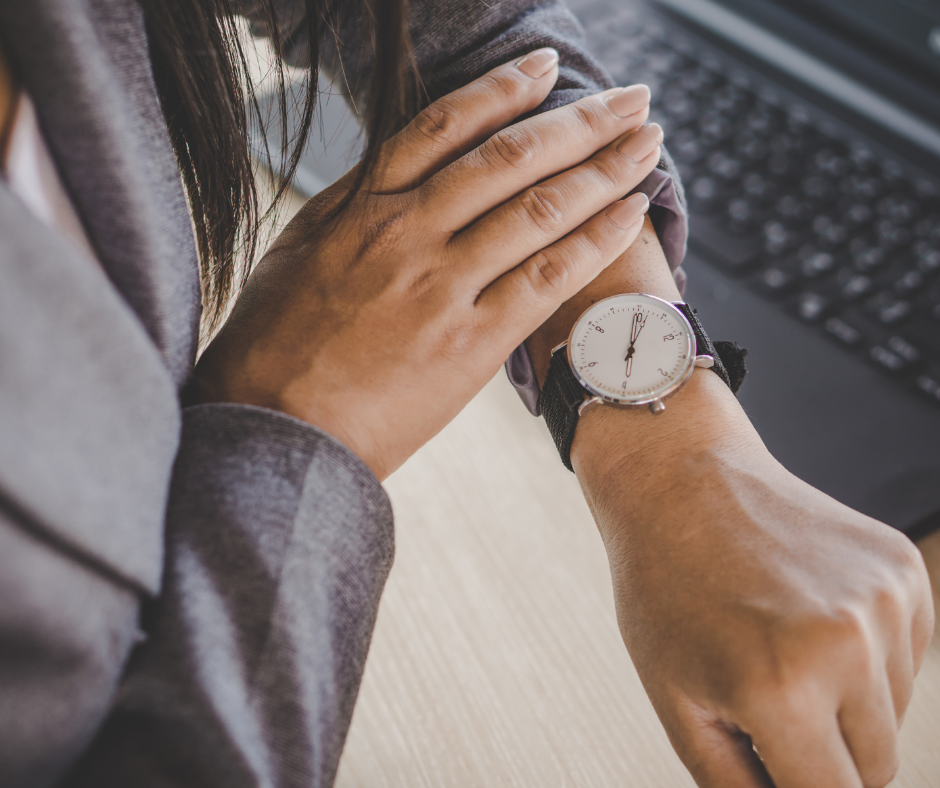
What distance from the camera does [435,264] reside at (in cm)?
48

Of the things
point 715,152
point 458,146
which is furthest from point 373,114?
point 715,152

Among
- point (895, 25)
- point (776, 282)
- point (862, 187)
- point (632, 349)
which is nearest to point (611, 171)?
point (632, 349)

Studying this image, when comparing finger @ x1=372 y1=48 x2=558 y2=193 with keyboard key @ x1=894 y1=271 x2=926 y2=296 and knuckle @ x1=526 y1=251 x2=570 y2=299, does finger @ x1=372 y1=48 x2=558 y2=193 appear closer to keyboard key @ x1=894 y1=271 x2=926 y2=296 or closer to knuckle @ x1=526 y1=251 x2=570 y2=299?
knuckle @ x1=526 y1=251 x2=570 y2=299

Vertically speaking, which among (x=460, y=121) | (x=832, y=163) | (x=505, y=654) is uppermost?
(x=460, y=121)

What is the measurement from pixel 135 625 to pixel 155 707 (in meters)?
0.04

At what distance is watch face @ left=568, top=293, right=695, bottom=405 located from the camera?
489 millimetres

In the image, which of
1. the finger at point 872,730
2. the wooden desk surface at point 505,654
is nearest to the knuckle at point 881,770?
the finger at point 872,730

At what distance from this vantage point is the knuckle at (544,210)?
48 centimetres

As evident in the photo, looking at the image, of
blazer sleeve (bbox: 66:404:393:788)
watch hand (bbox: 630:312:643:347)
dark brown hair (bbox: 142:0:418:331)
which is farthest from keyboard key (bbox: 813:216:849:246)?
blazer sleeve (bbox: 66:404:393:788)

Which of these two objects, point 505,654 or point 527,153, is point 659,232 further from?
point 505,654

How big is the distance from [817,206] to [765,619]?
52cm

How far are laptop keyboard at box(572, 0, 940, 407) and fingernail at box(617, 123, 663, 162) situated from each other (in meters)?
0.21

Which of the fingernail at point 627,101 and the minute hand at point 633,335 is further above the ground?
the fingernail at point 627,101

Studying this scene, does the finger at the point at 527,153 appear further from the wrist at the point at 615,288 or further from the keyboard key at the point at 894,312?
the keyboard key at the point at 894,312
